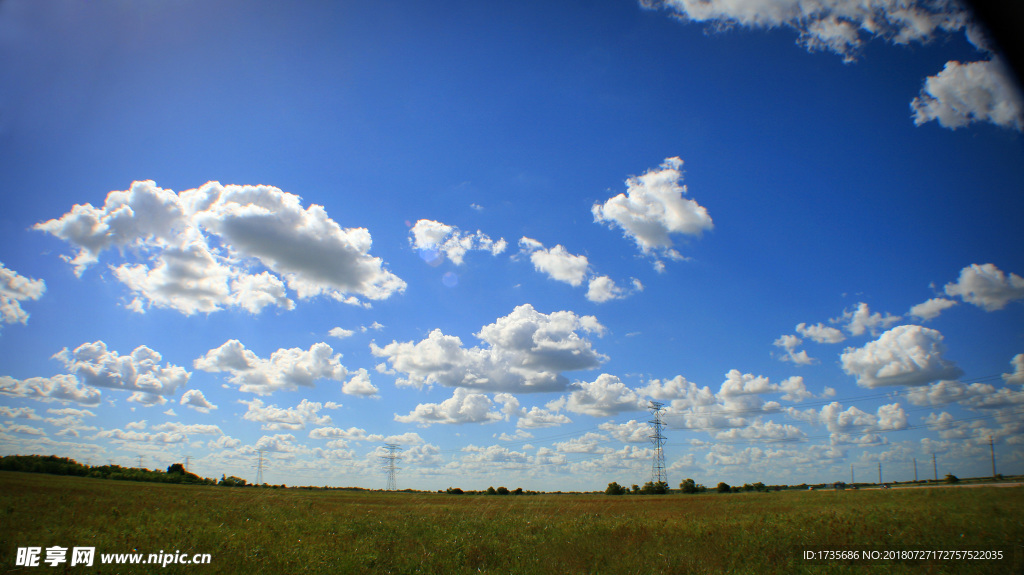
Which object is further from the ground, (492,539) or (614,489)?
(492,539)

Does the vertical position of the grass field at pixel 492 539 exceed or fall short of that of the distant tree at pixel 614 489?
it exceeds it

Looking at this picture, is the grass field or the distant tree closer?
the grass field

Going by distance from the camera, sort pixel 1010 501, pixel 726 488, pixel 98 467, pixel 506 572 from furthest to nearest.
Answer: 1. pixel 726 488
2. pixel 98 467
3. pixel 1010 501
4. pixel 506 572

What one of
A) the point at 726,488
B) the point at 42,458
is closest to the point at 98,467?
the point at 42,458

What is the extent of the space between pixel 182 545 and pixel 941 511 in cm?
3415

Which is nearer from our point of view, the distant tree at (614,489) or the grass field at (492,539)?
the grass field at (492,539)

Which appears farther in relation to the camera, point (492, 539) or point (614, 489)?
point (614, 489)

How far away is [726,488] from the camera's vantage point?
119 metres

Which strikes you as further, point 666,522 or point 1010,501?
point 666,522

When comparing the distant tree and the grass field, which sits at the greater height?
the grass field

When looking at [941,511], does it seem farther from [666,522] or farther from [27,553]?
[27,553]

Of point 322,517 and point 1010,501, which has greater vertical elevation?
point 1010,501

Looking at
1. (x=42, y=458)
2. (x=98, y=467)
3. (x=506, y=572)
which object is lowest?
(x=98, y=467)

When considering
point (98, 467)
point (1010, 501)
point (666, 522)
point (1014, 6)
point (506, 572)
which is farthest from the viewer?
point (98, 467)
